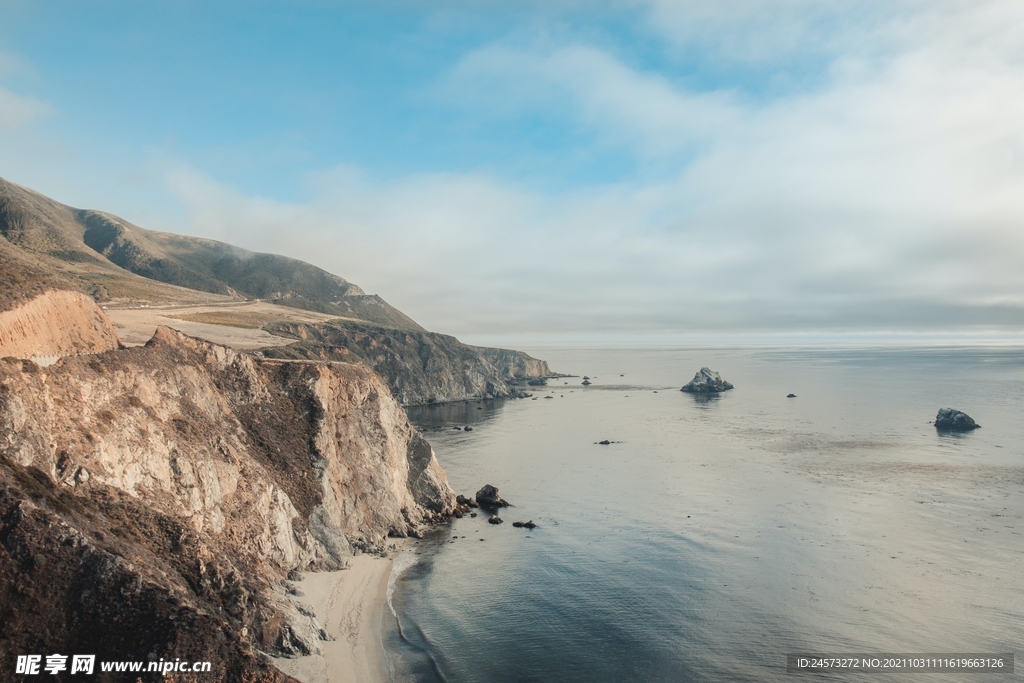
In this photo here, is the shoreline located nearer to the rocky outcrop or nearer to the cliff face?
the rocky outcrop

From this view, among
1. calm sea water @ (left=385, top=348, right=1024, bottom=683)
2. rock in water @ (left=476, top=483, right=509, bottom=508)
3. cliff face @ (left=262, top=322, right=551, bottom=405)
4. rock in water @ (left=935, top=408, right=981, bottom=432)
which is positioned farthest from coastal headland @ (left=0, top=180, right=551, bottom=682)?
rock in water @ (left=935, top=408, right=981, bottom=432)

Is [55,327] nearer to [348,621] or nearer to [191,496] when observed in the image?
[191,496]

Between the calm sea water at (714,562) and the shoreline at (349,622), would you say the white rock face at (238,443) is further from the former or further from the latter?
the calm sea water at (714,562)

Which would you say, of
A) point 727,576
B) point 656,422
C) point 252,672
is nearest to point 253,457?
point 252,672

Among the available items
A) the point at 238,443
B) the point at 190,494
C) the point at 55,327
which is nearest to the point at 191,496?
the point at 190,494

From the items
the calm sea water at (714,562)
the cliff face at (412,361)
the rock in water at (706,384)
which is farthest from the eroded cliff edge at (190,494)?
the rock in water at (706,384)

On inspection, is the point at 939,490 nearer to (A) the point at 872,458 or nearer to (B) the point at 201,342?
(A) the point at 872,458
